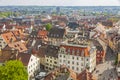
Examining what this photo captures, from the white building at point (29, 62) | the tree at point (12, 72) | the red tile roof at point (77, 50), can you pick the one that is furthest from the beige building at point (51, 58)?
the tree at point (12, 72)

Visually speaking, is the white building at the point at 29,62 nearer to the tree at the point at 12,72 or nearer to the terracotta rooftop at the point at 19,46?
the terracotta rooftop at the point at 19,46

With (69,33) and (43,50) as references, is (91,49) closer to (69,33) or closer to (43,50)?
(43,50)

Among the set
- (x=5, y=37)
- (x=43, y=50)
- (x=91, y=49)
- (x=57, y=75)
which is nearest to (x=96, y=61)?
(x=91, y=49)

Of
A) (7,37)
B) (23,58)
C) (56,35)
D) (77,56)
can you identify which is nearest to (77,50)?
(77,56)

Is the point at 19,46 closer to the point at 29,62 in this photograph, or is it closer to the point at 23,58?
the point at 23,58

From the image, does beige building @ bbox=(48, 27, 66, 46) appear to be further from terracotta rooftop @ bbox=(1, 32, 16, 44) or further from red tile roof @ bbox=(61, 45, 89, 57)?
red tile roof @ bbox=(61, 45, 89, 57)

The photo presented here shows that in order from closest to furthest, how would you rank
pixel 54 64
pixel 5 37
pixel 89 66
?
1. pixel 89 66
2. pixel 54 64
3. pixel 5 37

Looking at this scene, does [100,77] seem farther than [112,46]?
No

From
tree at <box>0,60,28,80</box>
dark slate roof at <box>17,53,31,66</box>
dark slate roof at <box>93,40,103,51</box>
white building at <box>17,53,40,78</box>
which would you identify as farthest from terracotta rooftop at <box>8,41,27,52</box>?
tree at <box>0,60,28,80</box>
